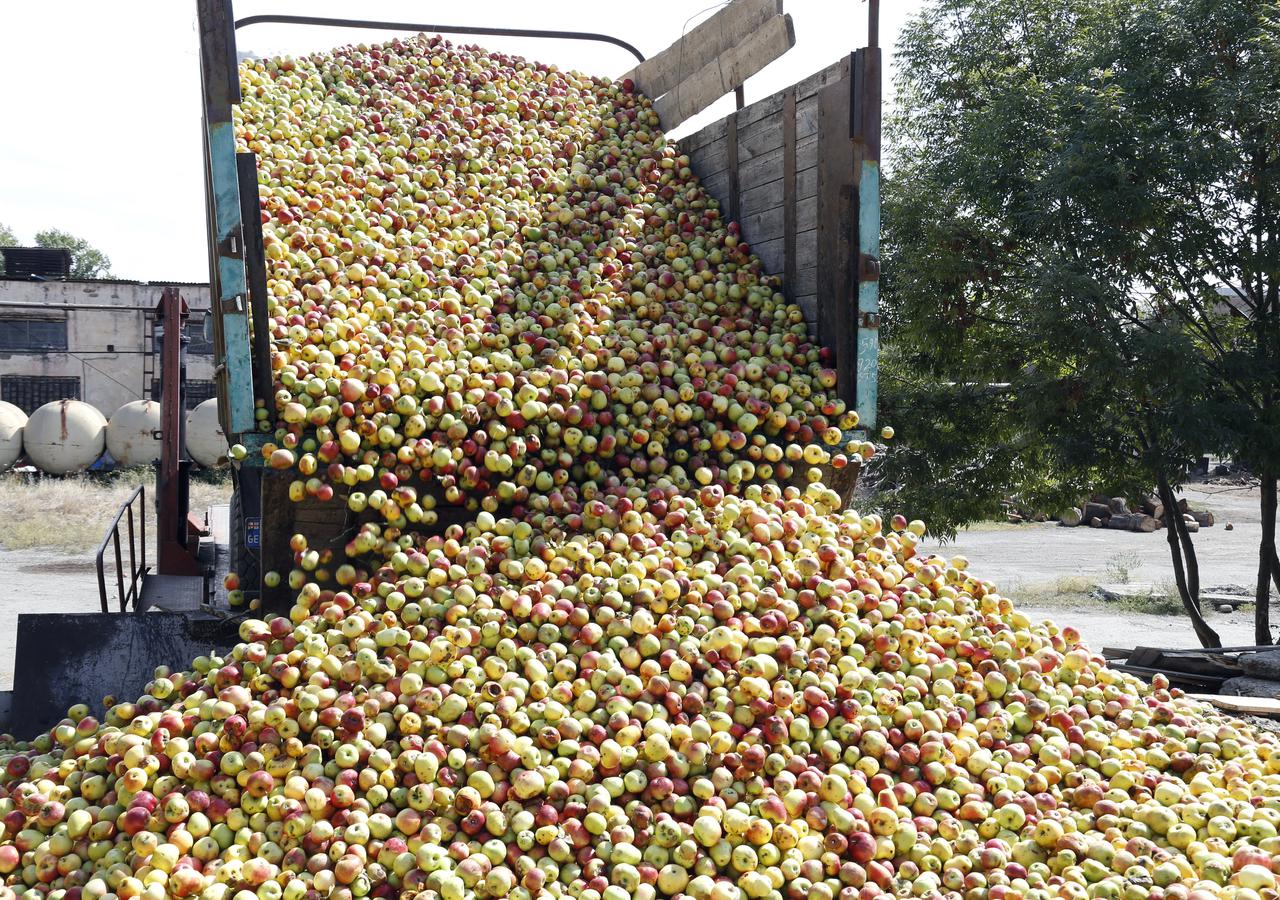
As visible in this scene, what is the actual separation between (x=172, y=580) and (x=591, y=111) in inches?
170

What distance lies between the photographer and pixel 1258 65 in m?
9.24

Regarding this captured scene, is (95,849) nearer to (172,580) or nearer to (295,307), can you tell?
(295,307)

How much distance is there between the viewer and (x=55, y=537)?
55.1 ft

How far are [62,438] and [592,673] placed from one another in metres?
24.0

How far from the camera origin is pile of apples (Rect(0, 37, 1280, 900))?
9.70 ft

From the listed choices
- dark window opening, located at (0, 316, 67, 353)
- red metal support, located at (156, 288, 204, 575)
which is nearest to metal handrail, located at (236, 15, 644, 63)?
Result: red metal support, located at (156, 288, 204, 575)

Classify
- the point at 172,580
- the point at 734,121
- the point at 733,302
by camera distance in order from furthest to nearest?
the point at 172,580
the point at 734,121
the point at 733,302

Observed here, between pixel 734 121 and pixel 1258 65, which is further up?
pixel 1258 65

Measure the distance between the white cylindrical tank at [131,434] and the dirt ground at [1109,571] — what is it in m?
18.0

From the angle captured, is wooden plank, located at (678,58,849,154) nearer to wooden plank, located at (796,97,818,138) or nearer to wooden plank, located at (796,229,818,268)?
wooden plank, located at (796,97,818,138)

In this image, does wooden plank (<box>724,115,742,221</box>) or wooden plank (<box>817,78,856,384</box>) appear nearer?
wooden plank (<box>817,78,856,384</box>)

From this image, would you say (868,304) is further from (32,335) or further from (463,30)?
(32,335)

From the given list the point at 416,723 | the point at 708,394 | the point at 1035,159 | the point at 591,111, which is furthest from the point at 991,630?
the point at 1035,159

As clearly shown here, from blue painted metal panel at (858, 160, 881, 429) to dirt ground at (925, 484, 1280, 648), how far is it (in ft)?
25.3
